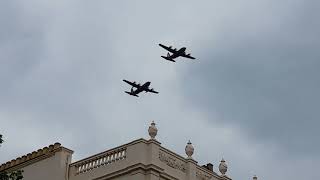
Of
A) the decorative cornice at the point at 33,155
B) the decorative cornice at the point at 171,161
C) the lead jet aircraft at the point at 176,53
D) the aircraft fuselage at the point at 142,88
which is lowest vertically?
the decorative cornice at the point at 171,161

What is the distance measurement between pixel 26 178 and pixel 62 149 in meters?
3.47

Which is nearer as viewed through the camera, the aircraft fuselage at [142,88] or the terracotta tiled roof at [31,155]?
the terracotta tiled roof at [31,155]

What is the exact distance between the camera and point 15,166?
4797 centimetres

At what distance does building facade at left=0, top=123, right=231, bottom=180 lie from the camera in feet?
137

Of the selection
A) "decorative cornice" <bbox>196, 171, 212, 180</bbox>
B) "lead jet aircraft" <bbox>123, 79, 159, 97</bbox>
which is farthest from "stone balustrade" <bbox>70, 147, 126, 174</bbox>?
"lead jet aircraft" <bbox>123, 79, 159, 97</bbox>

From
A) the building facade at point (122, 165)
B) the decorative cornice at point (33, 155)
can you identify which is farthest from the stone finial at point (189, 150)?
the decorative cornice at point (33, 155)

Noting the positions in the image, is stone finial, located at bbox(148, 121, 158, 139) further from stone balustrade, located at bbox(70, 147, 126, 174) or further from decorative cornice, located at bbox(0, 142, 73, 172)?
decorative cornice, located at bbox(0, 142, 73, 172)

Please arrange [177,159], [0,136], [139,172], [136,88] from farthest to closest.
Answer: [136,88]
[177,159]
[139,172]
[0,136]

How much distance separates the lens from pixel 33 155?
47062 millimetres

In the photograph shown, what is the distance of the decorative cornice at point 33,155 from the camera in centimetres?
4569

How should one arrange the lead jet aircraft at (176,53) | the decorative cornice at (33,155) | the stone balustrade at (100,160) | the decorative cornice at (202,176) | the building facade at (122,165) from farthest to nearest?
the lead jet aircraft at (176,53) → the decorative cornice at (33,155) → the decorative cornice at (202,176) → the stone balustrade at (100,160) → the building facade at (122,165)

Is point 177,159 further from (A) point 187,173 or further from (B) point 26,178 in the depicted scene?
(B) point 26,178

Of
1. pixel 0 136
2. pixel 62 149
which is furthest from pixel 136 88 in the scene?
pixel 0 136

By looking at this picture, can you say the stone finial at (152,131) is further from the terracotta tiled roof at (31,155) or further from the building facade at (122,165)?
the terracotta tiled roof at (31,155)
